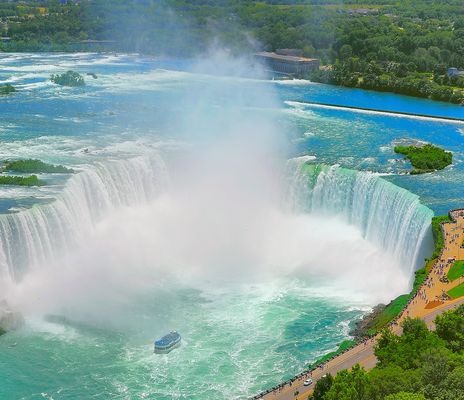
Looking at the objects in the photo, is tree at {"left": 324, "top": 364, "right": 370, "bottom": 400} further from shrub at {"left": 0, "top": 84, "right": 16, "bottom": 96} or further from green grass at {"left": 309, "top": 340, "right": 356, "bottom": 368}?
shrub at {"left": 0, "top": 84, "right": 16, "bottom": 96}

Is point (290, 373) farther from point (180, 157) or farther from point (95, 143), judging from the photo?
point (95, 143)

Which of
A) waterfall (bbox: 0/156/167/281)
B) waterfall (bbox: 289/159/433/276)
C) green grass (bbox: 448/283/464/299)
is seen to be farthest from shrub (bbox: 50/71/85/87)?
green grass (bbox: 448/283/464/299)

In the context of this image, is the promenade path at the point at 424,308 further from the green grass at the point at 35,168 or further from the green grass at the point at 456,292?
the green grass at the point at 35,168

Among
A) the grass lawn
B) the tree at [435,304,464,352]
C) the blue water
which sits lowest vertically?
the blue water

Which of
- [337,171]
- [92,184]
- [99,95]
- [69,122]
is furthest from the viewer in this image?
[99,95]

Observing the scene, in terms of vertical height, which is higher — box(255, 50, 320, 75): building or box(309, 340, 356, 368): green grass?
box(309, 340, 356, 368): green grass

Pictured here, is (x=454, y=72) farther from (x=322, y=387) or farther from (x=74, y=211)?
(x=322, y=387)

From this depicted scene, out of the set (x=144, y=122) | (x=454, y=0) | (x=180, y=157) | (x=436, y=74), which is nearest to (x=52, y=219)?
(x=180, y=157)
